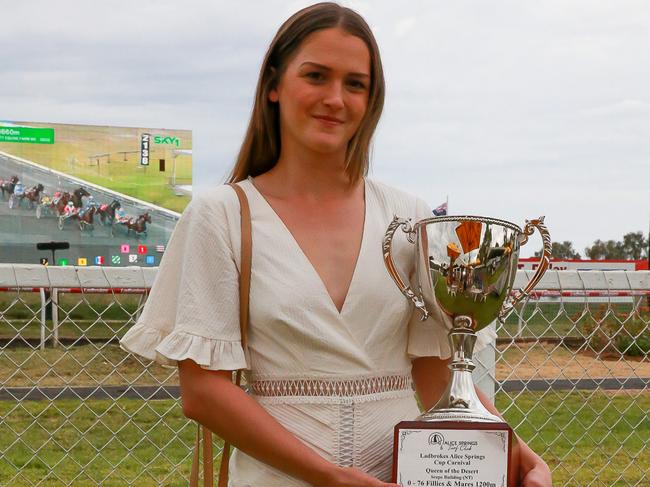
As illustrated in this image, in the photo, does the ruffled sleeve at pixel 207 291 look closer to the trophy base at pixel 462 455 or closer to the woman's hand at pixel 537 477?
the trophy base at pixel 462 455

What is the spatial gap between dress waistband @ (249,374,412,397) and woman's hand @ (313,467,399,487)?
0.15 meters

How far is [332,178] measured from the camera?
1949 mm

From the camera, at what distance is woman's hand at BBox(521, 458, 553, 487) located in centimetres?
179

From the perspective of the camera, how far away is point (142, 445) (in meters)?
4.92

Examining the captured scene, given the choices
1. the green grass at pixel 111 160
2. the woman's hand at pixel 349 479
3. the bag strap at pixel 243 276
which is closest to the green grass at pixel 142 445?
the bag strap at pixel 243 276

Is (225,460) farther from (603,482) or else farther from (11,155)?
(11,155)

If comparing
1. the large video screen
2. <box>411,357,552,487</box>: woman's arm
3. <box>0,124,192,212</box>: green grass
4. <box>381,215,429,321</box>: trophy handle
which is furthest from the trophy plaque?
<box>0,124,192,212</box>: green grass

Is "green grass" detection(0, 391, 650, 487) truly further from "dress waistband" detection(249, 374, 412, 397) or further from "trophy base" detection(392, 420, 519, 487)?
"trophy base" detection(392, 420, 519, 487)

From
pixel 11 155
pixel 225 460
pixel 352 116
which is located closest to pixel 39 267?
pixel 225 460

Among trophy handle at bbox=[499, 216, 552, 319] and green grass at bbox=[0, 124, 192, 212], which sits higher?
trophy handle at bbox=[499, 216, 552, 319]

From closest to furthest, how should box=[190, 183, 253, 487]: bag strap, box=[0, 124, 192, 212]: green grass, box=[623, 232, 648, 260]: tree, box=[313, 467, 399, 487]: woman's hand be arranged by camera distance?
box=[313, 467, 399, 487]: woman's hand, box=[190, 183, 253, 487]: bag strap, box=[0, 124, 192, 212]: green grass, box=[623, 232, 648, 260]: tree

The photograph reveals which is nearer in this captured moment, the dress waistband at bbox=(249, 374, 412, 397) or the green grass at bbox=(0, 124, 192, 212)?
the dress waistband at bbox=(249, 374, 412, 397)

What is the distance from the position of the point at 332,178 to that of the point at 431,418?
1.55 feet

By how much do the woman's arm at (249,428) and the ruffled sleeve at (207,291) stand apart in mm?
33
